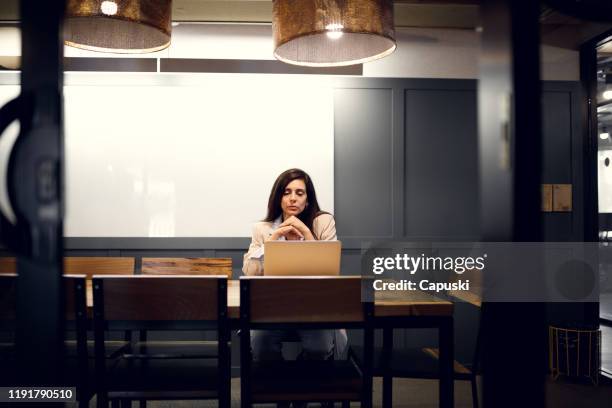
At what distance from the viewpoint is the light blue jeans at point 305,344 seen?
104 inches

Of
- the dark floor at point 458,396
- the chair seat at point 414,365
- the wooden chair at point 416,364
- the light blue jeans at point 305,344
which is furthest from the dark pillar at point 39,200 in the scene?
the dark floor at point 458,396

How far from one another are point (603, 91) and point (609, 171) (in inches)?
31.1

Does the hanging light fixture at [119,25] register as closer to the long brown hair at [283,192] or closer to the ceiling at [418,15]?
the long brown hair at [283,192]

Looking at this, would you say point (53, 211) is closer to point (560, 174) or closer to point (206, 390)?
point (206, 390)

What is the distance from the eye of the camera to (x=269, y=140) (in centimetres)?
412

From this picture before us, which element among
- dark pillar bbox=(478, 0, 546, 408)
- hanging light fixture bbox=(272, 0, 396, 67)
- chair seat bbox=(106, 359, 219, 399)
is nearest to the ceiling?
hanging light fixture bbox=(272, 0, 396, 67)

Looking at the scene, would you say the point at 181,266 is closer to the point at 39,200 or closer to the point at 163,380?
the point at 163,380

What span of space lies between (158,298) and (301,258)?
607mm

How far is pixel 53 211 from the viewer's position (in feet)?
1.83

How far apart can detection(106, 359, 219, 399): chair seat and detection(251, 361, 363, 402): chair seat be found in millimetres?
181

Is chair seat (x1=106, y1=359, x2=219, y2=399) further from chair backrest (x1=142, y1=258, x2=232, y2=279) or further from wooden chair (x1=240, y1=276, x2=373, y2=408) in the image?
chair backrest (x1=142, y1=258, x2=232, y2=279)

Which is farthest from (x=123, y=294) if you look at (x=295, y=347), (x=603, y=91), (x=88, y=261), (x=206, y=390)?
(x=603, y=91)

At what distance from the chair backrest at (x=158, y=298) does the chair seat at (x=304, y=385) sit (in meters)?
0.33

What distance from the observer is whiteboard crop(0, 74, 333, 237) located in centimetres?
405
